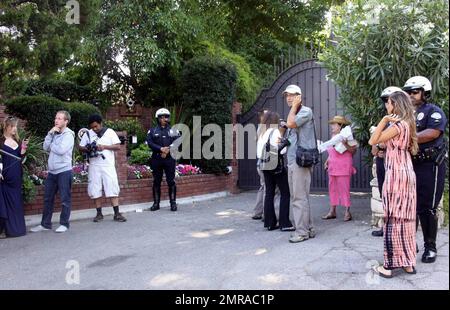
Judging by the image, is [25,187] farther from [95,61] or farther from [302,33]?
[302,33]

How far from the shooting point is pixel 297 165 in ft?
20.8

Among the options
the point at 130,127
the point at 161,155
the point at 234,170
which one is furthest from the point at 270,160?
the point at 130,127

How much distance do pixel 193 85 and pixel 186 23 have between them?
2053 mm

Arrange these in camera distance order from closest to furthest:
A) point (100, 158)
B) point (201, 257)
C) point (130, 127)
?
1. point (201, 257)
2. point (100, 158)
3. point (130, 127)

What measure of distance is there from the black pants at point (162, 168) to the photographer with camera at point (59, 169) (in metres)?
2.07

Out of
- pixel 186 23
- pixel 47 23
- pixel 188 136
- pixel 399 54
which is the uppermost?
pixel 186 23

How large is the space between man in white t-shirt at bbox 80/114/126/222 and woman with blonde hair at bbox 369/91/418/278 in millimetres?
4730

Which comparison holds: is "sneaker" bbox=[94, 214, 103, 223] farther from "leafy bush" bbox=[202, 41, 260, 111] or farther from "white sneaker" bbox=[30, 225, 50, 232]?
"leafy bush" bbox=[202, 41, 260, 111]

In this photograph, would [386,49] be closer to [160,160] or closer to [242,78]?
[160,160]

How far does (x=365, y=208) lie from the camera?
9203 mm

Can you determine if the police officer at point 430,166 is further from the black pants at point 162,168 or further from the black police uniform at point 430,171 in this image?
the black pants at point 162,168

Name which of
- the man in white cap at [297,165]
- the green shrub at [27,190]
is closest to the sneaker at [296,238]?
the man in white cap at [297,165]

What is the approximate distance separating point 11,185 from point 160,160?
9.32 ft

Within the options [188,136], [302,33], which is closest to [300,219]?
[188,136]
